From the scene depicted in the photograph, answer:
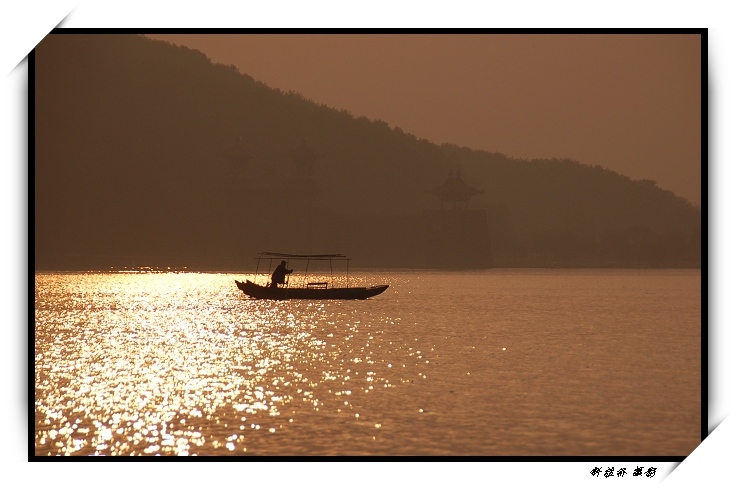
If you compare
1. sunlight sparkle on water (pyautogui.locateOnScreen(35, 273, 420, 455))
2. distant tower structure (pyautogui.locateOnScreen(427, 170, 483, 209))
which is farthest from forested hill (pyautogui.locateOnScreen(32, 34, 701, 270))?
sunlight sparkle on water (pyautogui.locateOnScreen(35, 273, 420, 455))

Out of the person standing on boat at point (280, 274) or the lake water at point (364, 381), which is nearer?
the lake water at point (364, 381)

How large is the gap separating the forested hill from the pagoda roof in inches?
32.2

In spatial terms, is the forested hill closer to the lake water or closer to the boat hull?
the lake water

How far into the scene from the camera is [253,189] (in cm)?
Result: 4688

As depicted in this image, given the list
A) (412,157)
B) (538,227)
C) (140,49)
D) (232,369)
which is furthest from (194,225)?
(232,369)

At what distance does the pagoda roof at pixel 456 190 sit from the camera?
35.0m

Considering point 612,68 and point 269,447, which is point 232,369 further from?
point 612,68

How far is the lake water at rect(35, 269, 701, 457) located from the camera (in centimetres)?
700

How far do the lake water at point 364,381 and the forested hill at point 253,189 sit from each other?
4166 millimetres

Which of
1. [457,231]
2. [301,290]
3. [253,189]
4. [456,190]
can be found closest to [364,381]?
[301,290]

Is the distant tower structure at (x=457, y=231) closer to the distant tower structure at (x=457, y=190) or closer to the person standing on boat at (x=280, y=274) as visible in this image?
the distant tower structure at (x=457, y=190)

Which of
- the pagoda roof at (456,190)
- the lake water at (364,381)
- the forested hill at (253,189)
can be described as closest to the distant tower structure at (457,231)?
the pagoda roof at (456,190)

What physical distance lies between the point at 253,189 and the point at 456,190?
13.5 metres
